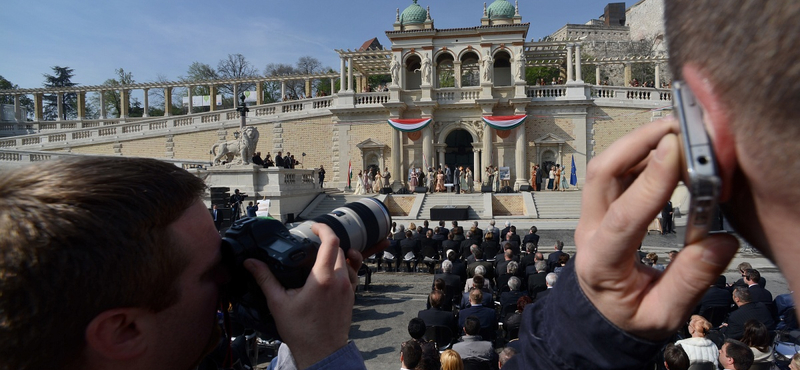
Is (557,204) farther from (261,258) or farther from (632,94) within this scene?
(261,258)

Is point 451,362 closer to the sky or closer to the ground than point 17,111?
closer to the ground

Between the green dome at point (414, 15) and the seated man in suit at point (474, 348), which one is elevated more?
the green dome at point (414, 15)

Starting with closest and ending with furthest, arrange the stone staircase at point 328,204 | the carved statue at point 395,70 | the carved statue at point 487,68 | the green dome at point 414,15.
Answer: the stone staircase at point 328,204 → the carved statue at point 487,68 → the carved statue at point 395,70 → the green dome at point 414,15

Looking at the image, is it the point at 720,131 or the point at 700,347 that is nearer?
the point at 720,131

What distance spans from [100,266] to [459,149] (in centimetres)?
3255

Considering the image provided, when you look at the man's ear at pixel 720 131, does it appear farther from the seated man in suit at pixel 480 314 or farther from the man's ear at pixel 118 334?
the seated man in suit at pixel 480 314

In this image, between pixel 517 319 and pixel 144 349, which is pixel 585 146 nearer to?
pixel 517 319

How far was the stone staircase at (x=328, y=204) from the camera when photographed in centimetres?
2352

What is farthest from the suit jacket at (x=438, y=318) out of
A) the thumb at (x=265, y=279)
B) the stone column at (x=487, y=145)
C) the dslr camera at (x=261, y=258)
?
the stone column at (x=487, y=145)

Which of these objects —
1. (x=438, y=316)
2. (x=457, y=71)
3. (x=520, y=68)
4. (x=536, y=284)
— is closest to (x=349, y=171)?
(x=457, y=71)

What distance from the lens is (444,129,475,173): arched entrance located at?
109ft

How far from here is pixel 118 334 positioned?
1.29m

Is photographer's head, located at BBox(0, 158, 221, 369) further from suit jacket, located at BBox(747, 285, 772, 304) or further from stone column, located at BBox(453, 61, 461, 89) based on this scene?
stone column, located at BBox(453, 61, 461, 89)

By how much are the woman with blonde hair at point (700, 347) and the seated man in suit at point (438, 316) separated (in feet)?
8.51
